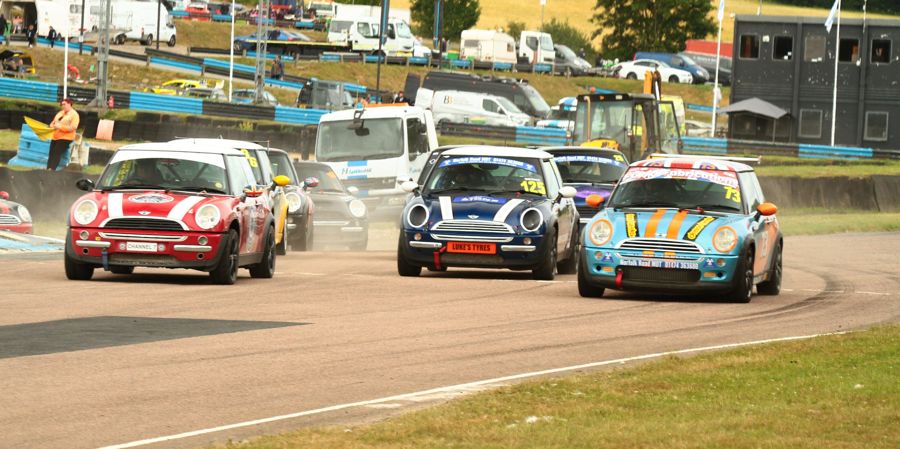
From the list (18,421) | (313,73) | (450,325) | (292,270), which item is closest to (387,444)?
(18,421)

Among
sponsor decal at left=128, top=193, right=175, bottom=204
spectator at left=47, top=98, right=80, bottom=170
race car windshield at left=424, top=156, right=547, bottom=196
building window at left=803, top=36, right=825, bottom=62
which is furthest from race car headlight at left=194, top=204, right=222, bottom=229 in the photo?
building window at left=803, top=36, right=825, bottom=62

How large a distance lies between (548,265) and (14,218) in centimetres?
892

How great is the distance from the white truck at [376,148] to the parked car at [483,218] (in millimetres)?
11275

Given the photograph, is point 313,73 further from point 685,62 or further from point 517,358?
point 517,358

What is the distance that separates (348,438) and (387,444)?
0.73 ft

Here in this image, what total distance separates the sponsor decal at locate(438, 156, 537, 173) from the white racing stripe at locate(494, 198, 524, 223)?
38.5 inches

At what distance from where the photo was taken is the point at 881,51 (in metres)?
66.6

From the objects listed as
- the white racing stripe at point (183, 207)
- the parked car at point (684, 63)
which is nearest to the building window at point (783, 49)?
the parked car at point (684, 63)

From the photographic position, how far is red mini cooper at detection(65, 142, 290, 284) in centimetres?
1655

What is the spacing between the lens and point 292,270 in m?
19.7

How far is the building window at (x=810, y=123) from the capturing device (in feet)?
219

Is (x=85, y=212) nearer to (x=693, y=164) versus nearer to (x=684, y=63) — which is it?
(x=693, y=164)

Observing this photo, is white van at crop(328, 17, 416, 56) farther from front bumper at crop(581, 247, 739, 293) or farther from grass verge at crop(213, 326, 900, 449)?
grass verge at crop(213, 326, 900, 449)

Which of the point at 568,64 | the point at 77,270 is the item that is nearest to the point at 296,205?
the point at 77,270
